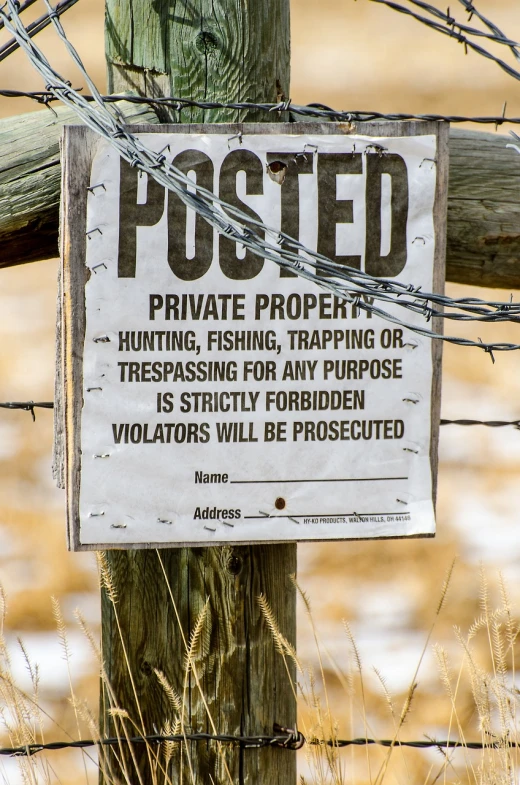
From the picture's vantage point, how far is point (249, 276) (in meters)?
1.53

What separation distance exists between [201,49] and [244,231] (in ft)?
1.43

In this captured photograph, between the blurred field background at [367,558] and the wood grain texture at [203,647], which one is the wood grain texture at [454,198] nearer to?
the wood grain texture at [203,647]

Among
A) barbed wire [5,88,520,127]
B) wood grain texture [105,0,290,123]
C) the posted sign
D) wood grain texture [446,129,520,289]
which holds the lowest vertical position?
the posted sign

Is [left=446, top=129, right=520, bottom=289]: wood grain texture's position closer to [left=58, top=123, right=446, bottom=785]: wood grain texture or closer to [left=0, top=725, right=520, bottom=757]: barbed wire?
[left=58, top=123, right=446, bottom=785]: wood grain texture

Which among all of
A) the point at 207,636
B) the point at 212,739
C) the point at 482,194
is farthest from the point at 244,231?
the point at 212,739

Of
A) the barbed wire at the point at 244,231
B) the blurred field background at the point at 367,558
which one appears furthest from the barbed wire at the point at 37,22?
the blurred field background at the point at 367,558

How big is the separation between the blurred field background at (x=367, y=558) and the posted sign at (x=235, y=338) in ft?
3.61

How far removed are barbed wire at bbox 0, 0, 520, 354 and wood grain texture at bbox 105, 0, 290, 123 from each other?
132 mm

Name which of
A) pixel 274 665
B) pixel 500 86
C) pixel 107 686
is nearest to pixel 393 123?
pixel 274 665

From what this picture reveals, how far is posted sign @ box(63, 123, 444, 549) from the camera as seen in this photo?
4.95ft

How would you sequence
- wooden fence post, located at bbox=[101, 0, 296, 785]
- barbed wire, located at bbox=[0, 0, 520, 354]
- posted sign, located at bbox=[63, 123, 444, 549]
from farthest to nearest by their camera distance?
wooden fence post, located at bbox=[101, 0, 296, 785] → posted sign, located at bbox=[63, 123, 444, 549] → barbed wire, located at bbox=[0, 0, 520, 354]

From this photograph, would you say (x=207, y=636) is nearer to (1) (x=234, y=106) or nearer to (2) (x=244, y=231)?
(2) (x=244, y=231)

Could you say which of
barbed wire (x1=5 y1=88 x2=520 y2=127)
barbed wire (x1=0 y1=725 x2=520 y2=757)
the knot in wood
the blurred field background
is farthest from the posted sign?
the blurred field background

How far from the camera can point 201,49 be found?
1.55 metres
